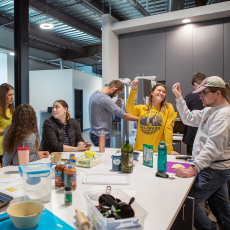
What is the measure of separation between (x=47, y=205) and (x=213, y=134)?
47.4 inches

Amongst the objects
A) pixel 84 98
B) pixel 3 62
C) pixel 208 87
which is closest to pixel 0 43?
pixel 3 62

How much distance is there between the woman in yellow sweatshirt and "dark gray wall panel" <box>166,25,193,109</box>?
2.23 meters

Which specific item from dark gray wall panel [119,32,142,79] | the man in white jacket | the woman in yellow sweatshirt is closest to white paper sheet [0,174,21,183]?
the man in white jacket

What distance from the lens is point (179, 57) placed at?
4.57 m

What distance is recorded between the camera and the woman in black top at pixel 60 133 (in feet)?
7.73

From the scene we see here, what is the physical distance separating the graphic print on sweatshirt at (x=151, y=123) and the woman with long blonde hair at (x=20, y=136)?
1.18 metres

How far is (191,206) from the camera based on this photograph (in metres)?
1.38

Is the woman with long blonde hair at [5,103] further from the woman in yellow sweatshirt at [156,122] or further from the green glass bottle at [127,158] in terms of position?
the green glass bottle at [127,158]

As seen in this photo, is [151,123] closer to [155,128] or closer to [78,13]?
[155,128]

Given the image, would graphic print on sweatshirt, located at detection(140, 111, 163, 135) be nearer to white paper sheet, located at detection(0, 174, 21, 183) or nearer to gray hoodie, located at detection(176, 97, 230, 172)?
gray hoodie, located at detection(176, 97, 230, 172)

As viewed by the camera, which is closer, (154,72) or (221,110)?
(221,110)

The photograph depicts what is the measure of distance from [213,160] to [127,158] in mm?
621

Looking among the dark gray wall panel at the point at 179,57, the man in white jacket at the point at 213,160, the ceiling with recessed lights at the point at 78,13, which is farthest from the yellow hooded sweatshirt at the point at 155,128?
the ceiling with recessed lights at the point at 78,13

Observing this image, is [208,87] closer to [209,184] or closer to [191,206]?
[209,184]
